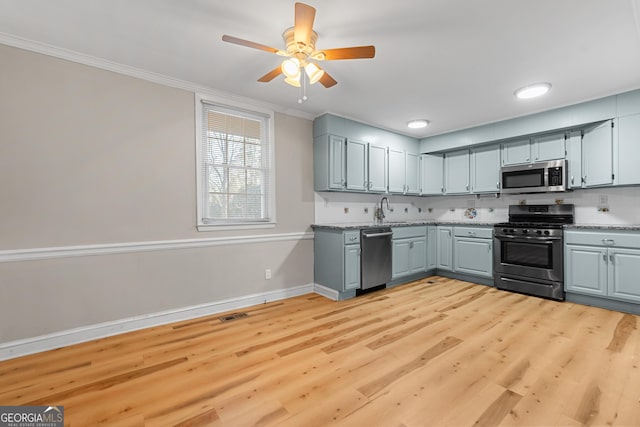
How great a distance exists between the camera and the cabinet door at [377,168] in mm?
4426

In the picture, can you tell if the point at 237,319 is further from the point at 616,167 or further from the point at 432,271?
the point at 616,167

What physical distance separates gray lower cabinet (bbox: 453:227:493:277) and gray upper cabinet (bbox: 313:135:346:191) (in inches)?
85.2

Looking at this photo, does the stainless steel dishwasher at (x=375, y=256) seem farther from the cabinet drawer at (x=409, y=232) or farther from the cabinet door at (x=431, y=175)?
the cabinet door at (x=431, y=175)

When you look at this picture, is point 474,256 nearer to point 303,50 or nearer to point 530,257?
point 530,257

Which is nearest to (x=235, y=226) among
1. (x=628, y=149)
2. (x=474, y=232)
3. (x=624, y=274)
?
(x=474, y=232)

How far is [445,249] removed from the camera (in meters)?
4.82

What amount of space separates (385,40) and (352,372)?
100 inches

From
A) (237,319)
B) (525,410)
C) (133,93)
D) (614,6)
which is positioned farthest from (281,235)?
(614,6)

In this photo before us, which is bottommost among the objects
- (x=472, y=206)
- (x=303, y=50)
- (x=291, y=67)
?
(x=472, y=206)

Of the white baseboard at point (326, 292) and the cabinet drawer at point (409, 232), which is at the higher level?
the cabinet drawer at point (409, 232)

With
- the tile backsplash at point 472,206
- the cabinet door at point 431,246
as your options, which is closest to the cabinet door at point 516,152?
the tile backsplash at point 472,206

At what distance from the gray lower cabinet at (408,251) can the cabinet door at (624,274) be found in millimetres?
2176

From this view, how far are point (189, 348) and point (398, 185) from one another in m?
3.78

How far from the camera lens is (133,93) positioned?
110 inches
